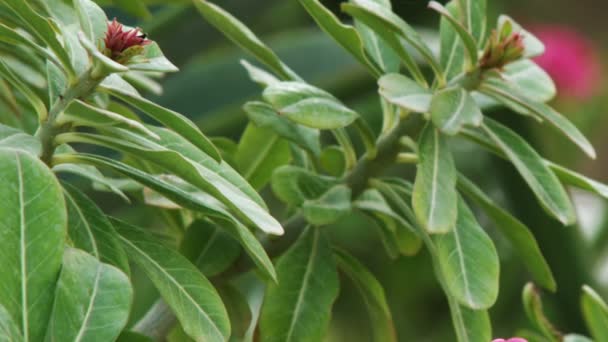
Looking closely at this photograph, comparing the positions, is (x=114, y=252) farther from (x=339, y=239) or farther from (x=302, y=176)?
(x=339, y=239)

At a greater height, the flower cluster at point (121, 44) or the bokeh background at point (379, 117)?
the flower cluster at point (121, 44)

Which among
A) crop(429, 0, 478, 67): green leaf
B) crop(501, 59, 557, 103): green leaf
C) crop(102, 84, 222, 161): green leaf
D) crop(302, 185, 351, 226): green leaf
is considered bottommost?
crop(302, 185, 351, 226): green leaf

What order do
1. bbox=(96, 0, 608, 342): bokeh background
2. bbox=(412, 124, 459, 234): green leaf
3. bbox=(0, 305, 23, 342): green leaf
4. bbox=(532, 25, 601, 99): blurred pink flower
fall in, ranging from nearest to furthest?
bbox=(0, 305, 23, 342): green leaf
bbox=(412, 124, 459, 234): green leaf
bbox=(96, 0, 608, 342): bokeh background
bbox=(532, 25, 601, 99): blurred pink flower

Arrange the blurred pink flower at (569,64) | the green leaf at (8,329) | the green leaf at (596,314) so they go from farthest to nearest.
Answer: the blurred pink flower at (569,64) < the green leaf at (596,314) < the green leaf at (8,329)

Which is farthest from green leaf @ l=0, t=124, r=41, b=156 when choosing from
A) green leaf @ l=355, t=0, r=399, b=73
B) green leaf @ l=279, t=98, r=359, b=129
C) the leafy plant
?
green leaf @ l=355, t=0, r=399, b=73

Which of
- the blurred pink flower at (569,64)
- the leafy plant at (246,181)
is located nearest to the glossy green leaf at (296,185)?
the leafy plant at (246,181)

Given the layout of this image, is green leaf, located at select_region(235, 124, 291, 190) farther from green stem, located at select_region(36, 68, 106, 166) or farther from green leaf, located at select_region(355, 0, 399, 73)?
green stem, located at select_region(36, 68, 106, 166)

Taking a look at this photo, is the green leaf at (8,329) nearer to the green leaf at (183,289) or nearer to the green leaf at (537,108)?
the green leaf at (183,289)
